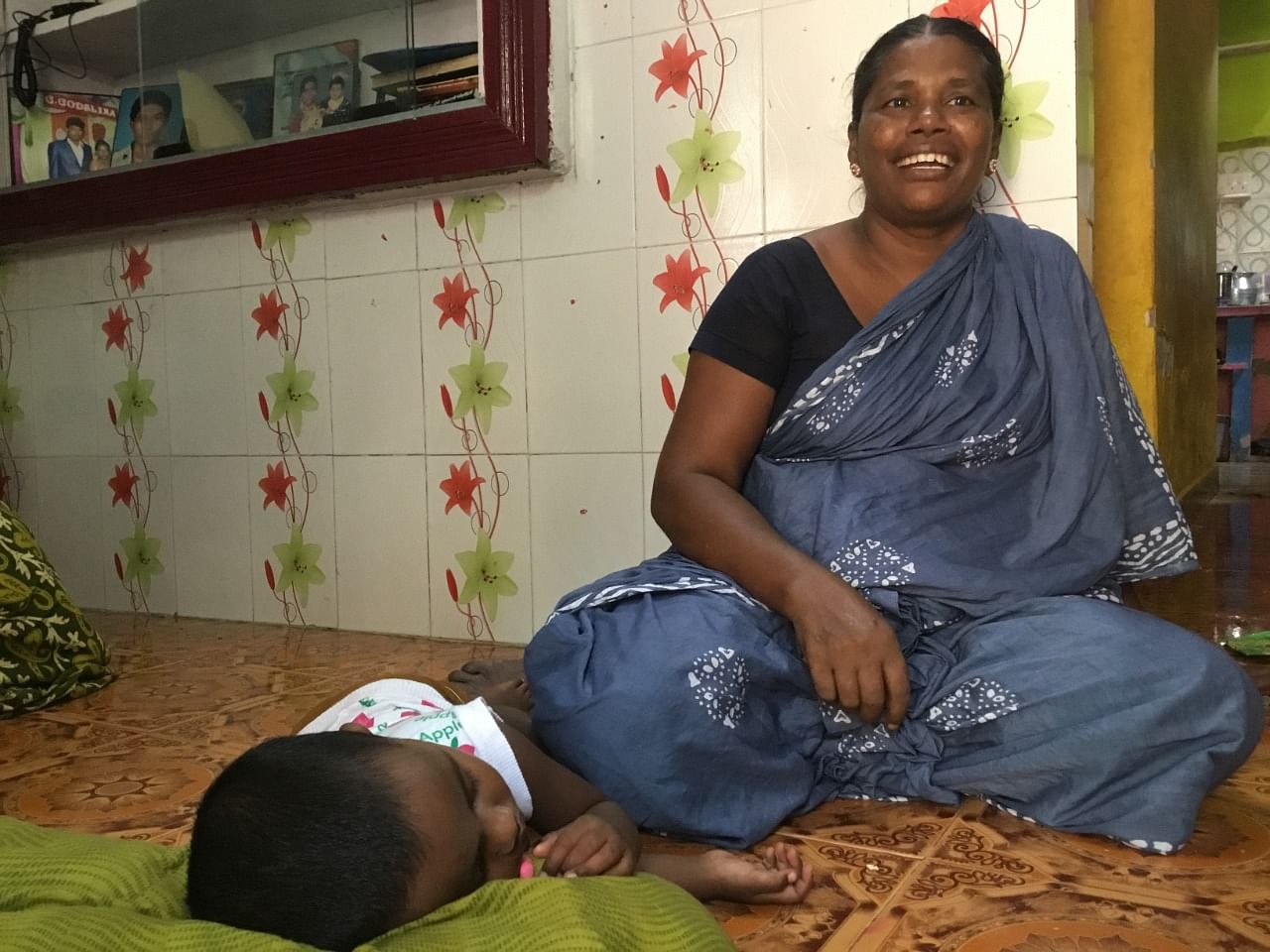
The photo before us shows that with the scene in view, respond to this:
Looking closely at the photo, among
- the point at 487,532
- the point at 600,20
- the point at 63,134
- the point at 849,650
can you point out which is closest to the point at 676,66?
the point at 600,20

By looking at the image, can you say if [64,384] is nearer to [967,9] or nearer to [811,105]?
[811,105]

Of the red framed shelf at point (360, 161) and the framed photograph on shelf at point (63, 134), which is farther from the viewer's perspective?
the framed photograph on shelf at point (63, 134)

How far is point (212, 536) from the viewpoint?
93.9 inches

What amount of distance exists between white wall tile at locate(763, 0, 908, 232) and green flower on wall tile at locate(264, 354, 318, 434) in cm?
110

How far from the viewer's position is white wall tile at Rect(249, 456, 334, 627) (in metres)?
2.21

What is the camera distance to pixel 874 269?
1293 millimetres

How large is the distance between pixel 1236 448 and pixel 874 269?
6073 millimetres

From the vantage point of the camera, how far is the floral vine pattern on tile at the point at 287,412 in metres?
2.21

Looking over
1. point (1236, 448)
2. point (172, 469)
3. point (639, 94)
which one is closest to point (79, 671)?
point (172, 469)

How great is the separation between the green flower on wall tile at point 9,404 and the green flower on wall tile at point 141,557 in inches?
19.8

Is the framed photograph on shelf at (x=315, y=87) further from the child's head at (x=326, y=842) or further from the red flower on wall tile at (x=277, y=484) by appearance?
the child's head at (x=326, y=842)

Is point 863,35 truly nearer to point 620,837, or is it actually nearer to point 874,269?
point 874,269

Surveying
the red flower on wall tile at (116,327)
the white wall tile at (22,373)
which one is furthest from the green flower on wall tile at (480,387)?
the white wall tile at (22,373)

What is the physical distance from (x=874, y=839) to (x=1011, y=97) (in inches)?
44.6
